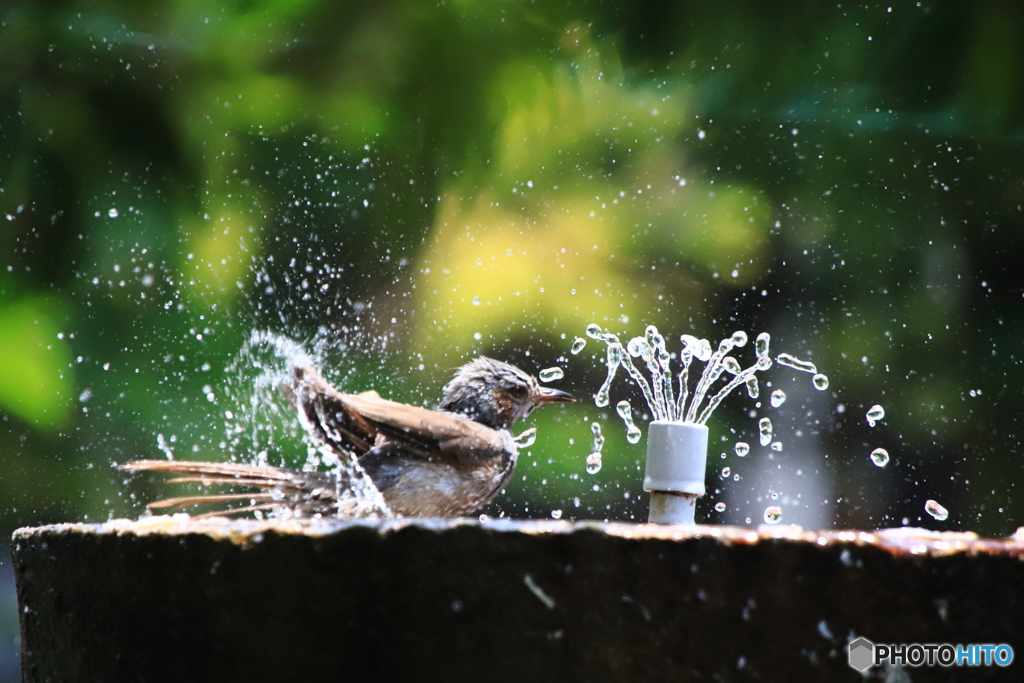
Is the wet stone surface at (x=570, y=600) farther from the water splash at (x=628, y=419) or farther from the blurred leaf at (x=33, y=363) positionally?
the blurred leaf at (x=33, y=363)

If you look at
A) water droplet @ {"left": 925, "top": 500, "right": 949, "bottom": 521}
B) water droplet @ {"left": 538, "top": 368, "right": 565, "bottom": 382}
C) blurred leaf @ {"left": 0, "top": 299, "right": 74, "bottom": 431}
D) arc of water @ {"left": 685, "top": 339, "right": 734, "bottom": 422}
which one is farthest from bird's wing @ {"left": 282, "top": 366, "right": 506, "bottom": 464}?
blurred leaf @ {"left": 0, "top": 299, "right": 74, "bottom": 431}

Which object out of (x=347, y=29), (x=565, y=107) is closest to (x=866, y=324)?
(x=565, y=107)

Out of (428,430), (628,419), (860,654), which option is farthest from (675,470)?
(628,419)

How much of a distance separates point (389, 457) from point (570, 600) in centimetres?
195

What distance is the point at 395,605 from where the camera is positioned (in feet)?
4.96

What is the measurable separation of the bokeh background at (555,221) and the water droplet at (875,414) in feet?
0.44

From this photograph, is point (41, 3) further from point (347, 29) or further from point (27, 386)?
point (27, 386)

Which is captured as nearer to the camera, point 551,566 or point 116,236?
point 551,566

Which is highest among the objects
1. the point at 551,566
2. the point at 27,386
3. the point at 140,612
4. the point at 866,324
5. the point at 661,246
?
the point at 661,246

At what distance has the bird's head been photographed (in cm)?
390

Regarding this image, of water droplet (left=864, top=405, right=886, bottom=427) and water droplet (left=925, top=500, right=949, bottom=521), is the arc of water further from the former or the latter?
water droplet (left=864, top=405, right=886, bottom=427)

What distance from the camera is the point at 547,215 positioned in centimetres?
617

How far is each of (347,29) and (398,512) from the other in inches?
150

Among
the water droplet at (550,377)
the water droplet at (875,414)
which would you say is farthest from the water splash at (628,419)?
the water droplet at (875,414)
